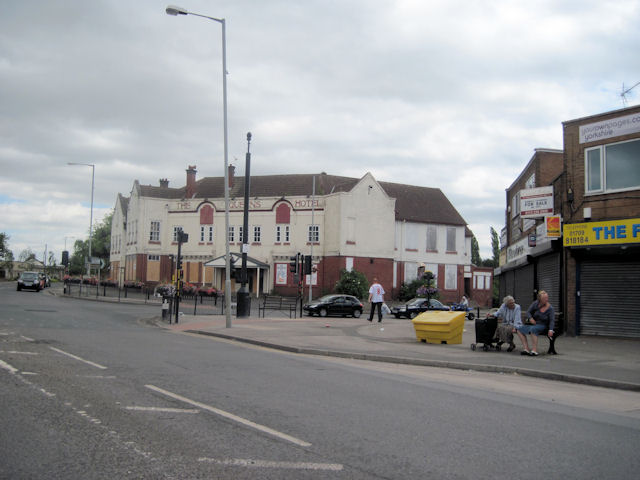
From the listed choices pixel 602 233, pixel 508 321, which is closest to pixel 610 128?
pixel 602 233

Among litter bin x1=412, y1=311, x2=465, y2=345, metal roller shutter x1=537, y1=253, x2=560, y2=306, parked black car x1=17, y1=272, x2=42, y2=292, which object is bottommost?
litter bin x1=412, y1=311, x2=465, y2=345

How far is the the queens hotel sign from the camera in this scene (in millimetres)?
17734

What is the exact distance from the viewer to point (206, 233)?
180 feet

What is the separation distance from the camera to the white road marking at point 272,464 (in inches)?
198

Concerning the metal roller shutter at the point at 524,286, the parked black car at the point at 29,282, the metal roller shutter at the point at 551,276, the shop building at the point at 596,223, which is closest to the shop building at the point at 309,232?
the parked black car at the point at 29,282

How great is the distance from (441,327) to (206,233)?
1590 inches

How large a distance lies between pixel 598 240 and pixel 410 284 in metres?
33.4

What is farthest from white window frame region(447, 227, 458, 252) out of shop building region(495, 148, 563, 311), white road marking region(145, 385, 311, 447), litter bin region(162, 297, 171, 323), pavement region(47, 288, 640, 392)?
white road marking region(145, 385, 311, 447)

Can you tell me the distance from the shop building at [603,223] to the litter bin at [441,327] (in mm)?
4989

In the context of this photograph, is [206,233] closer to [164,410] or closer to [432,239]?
[432,239]

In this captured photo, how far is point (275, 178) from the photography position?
56.6 meters

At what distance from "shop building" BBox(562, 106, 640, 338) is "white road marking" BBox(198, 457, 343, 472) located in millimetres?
15671

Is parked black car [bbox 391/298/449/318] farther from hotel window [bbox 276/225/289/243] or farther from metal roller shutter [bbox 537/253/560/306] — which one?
hotel window [bbox 276/225/289/243]

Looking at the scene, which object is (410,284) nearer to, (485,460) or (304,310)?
(304,310)
